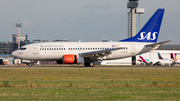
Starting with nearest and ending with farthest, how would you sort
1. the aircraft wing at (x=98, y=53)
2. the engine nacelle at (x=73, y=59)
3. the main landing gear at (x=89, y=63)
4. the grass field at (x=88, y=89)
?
1. the grass field at (x=88, y=89)
2. the aircraft wing at (x=98, y=53)
3. the engine nacelle at (x=73, y=59)
4. the main landing gear at (x=89, y=63)

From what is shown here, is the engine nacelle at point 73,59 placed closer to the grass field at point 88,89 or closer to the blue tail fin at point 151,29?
the blue tail fin at point 151,29

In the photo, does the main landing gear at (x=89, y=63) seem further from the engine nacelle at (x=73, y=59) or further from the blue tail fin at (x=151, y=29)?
the blue tail fin at (x=151, y=29)

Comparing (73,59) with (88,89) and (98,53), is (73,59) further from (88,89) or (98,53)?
(88,89)

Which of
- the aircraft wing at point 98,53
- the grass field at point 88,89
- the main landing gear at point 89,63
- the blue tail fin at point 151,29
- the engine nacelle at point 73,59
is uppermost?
the blue tail fin at point 151,29

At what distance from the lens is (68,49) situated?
144 ft

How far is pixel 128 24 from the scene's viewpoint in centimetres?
12638

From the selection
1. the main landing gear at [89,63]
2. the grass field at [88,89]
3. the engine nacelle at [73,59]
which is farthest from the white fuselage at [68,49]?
the grass field at [88,89]

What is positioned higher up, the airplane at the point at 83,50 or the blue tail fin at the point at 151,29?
the blue tail fin at the point at 151,29

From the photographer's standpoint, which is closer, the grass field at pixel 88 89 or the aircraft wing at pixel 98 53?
the grass field at pixel 88 89

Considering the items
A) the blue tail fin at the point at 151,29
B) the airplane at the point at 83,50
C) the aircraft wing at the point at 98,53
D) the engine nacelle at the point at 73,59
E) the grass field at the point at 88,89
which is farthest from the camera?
the blue tail fin at the point at 151,29

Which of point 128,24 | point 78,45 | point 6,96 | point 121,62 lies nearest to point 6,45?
point 128,24

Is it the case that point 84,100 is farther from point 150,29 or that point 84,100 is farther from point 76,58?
point 150,29

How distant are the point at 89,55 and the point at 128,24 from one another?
87.8 metres

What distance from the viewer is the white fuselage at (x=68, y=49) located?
43.9 m
